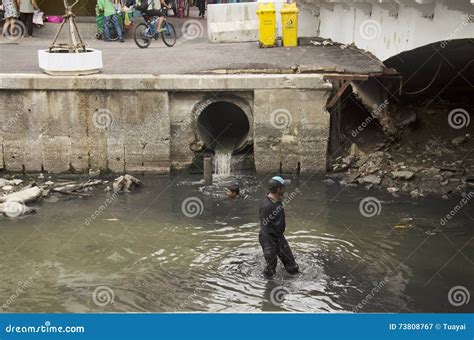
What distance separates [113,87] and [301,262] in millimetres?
7030

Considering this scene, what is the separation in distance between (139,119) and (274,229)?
693cm

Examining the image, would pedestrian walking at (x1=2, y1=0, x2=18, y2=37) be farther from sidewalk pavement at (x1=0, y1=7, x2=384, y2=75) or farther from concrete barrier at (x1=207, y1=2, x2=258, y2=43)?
concrete barrier at (x1=207, y1=2, x2=258, y2=43)

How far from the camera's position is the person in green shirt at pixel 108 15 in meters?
22.3

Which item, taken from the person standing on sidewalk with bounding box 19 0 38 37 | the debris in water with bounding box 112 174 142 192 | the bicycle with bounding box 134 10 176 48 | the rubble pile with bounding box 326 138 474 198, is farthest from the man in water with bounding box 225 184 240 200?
the person standing on sidewalk with bounding box 19 0 38 37

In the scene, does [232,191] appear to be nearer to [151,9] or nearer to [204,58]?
[204,58]

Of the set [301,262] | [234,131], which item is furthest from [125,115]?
[301,262]

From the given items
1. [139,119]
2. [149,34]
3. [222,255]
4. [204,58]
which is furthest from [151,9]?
[222,255]

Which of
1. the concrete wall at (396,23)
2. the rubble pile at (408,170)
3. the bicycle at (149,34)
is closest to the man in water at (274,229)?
the concrete wall at (396,23)

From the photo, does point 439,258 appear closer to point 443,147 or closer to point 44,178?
point 443,147

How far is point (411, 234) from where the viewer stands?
12.6 m

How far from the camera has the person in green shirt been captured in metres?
22.3

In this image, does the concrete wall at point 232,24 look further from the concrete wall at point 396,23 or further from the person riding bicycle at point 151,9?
the concrete wall at point 396,23

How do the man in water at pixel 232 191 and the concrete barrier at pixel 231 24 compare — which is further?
the concrete barrier at pixel 231 24

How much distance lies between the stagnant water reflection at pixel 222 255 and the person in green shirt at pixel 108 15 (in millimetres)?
9534
